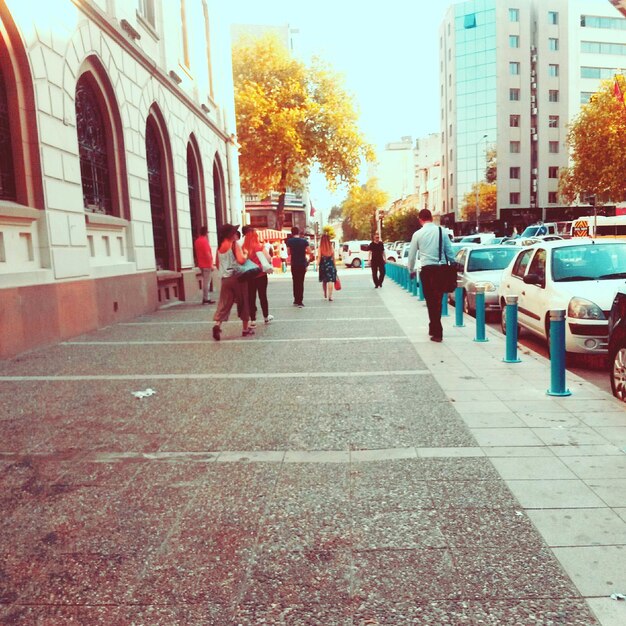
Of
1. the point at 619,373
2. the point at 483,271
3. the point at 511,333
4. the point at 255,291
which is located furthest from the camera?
the point at 483,271

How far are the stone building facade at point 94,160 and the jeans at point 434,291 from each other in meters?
5.34

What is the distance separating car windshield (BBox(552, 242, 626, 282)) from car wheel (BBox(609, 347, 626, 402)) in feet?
8.92

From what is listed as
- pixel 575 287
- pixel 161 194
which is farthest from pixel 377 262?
pixel 575 287

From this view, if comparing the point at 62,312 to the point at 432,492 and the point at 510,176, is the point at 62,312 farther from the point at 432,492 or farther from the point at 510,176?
the point at 510,176

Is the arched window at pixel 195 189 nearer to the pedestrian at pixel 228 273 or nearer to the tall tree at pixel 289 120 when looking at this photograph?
the pedestrian at pixel 228 273

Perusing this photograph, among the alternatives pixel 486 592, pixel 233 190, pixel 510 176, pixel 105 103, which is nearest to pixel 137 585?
pixel 486 592

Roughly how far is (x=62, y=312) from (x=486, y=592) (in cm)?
822

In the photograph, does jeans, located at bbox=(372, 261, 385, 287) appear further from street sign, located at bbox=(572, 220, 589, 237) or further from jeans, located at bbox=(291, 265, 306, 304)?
street sign, located at bbox=(572, 220, 589, 237)

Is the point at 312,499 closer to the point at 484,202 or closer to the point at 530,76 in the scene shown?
the point at 484,202

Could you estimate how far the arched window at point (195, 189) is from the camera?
→ 19.7 meters

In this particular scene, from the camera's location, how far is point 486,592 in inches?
103

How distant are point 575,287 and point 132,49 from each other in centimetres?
1001

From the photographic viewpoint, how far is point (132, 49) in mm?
13062

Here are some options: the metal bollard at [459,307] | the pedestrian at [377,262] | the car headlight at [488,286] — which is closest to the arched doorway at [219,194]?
the pedestrian at [377,262]
